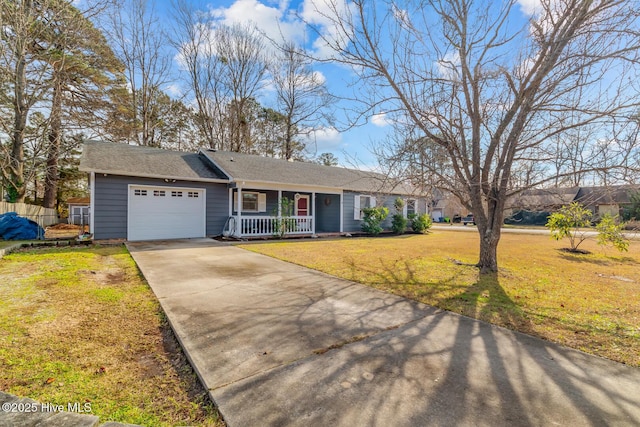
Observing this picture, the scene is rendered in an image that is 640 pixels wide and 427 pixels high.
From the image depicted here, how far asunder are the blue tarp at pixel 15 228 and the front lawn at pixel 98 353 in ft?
22.7

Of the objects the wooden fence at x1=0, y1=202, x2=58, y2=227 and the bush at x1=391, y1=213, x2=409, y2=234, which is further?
the bush at x1=391, y1=213, x2=409, y2=234

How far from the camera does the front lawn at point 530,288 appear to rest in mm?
3412

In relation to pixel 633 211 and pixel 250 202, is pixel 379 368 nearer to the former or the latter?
pixel 250 202

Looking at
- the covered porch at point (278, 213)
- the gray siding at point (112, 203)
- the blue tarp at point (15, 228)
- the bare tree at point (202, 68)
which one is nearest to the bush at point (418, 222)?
the covered porch at point (278, 213)

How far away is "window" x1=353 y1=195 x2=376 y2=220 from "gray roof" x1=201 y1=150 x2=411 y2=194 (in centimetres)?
61

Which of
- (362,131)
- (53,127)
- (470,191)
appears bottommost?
(470,191)

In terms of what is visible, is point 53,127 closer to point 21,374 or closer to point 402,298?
point 21,374

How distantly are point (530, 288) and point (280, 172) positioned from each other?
37.3ft

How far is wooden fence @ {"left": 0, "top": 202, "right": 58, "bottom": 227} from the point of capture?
1160cm

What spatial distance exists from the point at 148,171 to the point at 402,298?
10.1 meters

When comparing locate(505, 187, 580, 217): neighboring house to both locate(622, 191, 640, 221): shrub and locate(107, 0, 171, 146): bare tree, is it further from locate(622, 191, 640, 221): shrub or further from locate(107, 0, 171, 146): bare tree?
locate(622, 191, 640, 221): shrub

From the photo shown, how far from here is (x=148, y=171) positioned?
1067 centimetres

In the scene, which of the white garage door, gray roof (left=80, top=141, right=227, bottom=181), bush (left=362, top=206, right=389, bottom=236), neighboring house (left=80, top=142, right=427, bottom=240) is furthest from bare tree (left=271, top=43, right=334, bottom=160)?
the white garage door

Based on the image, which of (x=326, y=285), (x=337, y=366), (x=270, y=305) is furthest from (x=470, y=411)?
(x=326, y=285)
